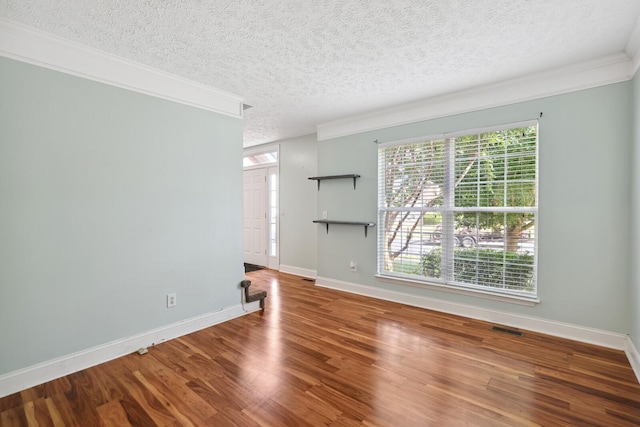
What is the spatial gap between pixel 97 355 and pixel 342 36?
123 inches

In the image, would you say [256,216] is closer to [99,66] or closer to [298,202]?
[298,202]

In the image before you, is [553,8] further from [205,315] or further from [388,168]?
[205,315]

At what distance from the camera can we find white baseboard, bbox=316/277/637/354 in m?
2.57

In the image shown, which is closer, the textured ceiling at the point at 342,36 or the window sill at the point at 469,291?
the textured ceiling at the point at 342,36

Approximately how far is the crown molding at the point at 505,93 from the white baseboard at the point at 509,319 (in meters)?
2.16

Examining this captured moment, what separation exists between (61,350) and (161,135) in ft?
6.19

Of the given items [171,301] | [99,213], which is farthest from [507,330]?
[99,213]

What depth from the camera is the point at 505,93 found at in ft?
9.95

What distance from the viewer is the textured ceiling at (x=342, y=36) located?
73.9 inches

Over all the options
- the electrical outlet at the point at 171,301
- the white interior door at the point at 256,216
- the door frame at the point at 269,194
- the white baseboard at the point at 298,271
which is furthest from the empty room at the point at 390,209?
the white interior door at the point at 256,216

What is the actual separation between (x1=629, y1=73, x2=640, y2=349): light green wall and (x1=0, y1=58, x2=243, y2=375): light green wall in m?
3.62

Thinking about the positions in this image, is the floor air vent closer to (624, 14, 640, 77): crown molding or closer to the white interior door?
(624, 14, 640, 77): crown molding

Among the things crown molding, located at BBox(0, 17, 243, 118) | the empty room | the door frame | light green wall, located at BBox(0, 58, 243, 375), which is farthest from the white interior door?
crown molding, located at BBox(0, 17, 243, 118)

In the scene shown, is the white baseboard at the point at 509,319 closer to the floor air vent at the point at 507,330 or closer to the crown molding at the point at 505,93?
the floor air vent at the point at 507,330
